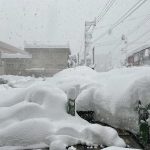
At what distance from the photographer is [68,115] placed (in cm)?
564

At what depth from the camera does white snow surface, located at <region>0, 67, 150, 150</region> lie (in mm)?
4621

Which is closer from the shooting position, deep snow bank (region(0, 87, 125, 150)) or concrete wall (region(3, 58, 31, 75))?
deep snow bank (region(0, 87, 125, 150))

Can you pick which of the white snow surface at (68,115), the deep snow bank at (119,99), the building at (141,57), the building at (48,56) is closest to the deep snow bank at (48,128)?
the white snow surface at (68,115)

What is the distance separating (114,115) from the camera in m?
5.27

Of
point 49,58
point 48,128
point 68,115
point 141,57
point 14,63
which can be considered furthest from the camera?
point 49,58

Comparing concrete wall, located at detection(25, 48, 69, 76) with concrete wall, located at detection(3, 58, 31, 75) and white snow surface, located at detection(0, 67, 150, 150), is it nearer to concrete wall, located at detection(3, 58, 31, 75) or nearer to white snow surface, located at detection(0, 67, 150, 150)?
concrete wall, located at detection(3, 58, 31, 75)

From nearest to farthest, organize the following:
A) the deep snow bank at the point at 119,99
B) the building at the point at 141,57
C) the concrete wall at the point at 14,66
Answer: the deep snow bank at the point at 119,99, the building at the point at 141,57, the concrete wall at the point at 14,66

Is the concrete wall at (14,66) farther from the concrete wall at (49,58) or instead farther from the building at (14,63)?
the concrete wall at (49,58)

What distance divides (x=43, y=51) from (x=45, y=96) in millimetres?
39813

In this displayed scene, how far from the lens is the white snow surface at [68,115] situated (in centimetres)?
462

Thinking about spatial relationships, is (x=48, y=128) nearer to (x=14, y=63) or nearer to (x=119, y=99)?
(x=119, y=99)

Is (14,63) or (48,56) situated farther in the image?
(48,56)

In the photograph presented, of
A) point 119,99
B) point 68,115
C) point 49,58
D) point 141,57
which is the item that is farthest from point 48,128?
point 49,58

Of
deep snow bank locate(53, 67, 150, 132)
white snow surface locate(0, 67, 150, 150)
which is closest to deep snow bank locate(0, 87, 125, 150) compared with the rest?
white snow surface locate(0, 67, 150, 150)
